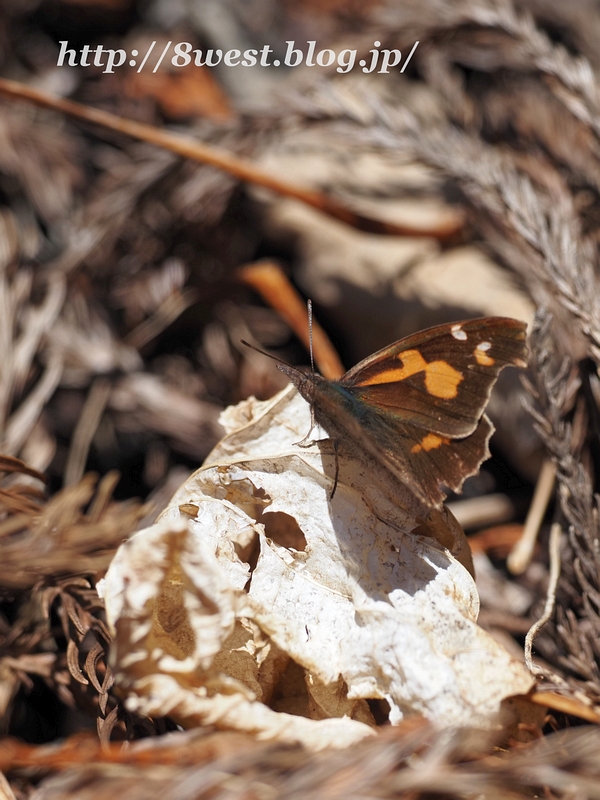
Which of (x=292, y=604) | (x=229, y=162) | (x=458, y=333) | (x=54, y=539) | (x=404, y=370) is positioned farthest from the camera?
(x=229, y=162)

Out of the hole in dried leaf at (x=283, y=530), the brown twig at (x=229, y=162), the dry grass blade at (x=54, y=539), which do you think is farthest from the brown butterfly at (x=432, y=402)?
the brown twig at (x=229, y=162)

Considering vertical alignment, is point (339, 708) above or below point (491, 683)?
below

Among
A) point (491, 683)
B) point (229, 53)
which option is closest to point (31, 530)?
point (491, 683)

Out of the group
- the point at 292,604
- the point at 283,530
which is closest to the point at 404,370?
the point at 283,530

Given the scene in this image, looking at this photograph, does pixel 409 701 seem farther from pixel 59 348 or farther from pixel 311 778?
pixel 59 348

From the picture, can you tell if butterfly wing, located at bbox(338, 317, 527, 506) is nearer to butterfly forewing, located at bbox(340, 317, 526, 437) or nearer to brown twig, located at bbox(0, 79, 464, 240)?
butterfly forewing, located at bbox(340, 317, 526, 437)

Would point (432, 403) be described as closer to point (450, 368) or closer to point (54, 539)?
point (450, 368)

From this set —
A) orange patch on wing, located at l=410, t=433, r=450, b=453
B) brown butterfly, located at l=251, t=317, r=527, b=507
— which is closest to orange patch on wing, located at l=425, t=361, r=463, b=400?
brown butterfly, located at l=251, t=317, r=527, b=507
